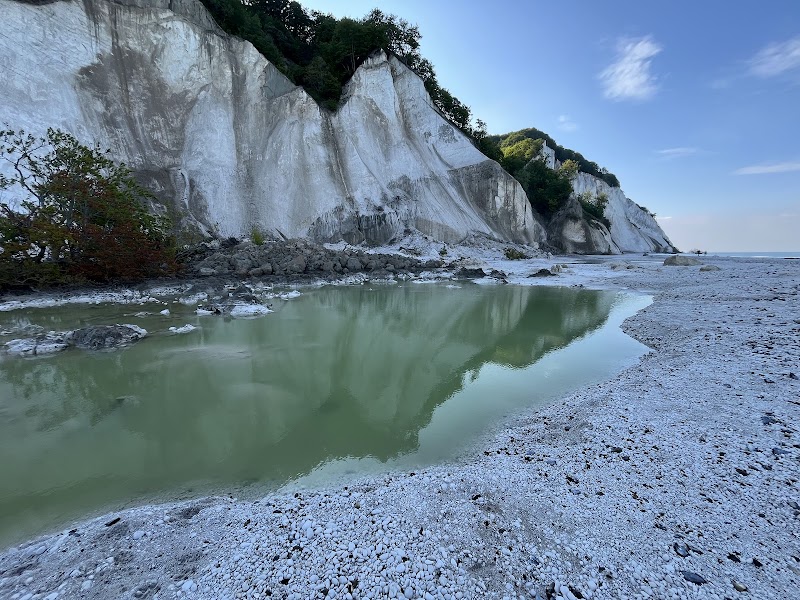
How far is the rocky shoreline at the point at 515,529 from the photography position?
2236 millimetres

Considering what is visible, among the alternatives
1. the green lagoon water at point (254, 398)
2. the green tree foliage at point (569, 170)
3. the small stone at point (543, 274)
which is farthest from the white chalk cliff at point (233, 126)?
the green tree foliage at point (569, 170)

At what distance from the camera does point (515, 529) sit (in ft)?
8.87

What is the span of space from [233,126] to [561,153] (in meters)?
65.7

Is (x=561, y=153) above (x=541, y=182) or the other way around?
above

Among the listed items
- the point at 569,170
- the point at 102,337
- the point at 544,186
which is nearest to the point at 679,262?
the point at 544,186

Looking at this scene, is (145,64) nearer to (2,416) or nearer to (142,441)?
(2,416)

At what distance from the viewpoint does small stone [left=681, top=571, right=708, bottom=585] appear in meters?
2.18

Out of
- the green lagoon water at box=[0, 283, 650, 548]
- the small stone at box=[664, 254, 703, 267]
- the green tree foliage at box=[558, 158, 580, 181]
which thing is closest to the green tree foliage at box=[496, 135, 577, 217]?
the green tree foliage at box=[558, 158, 580, 181]

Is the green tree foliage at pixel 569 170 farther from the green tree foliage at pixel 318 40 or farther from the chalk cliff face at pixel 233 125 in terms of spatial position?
the chalk cliff face at pixel 233 125

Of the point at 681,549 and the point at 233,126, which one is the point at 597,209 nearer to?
the point at 233,126

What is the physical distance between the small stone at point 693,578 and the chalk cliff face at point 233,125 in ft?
76.7

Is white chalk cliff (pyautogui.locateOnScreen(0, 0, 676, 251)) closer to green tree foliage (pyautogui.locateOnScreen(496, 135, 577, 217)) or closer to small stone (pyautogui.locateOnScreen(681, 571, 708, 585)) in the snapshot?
green tree foliage (pyautogui.locateOnScreen(496, 135, 577, 217))

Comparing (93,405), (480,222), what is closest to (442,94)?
(480,222)

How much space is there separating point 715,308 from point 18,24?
31.8 metres
